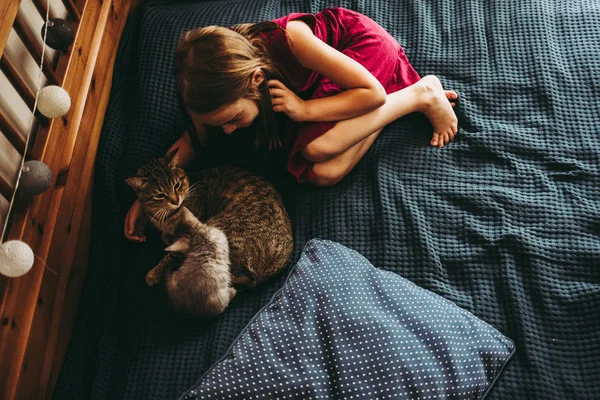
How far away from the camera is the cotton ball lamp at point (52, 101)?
1045 mm

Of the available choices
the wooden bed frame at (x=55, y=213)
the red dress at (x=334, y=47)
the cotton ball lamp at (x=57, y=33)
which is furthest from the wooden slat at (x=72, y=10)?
the red dress at (x=334, y=47)

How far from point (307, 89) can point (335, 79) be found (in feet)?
0.39

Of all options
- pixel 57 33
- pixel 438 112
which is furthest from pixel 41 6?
pixel 438 112

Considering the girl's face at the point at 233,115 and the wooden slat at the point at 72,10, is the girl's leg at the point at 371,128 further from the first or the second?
the wooden slat at the point at 72,10

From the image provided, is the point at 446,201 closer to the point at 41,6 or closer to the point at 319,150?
the point at 319,150

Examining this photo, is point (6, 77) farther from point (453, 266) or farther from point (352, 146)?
point (453, 266)

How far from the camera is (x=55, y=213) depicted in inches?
45.4

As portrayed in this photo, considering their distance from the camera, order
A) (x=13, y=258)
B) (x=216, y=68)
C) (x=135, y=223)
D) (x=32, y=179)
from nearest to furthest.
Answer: (x=13, y=258), (x=32, y=179), (x=216, y=68), (x=135, y=223)

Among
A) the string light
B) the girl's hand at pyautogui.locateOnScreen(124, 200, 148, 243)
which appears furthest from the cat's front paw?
the string light

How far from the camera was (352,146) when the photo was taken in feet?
4.51

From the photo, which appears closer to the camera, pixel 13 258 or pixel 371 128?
Answer: pixel 13 258

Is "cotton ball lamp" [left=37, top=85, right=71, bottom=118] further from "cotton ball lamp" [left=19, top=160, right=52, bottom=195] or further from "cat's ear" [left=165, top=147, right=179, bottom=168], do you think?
"cat's ear" [left=165, top=147, right=179, bottom=168]

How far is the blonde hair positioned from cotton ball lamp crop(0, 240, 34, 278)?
0.47m

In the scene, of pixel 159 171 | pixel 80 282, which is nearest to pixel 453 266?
pixel 159 171
